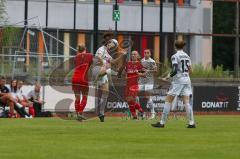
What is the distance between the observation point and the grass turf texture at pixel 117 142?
13.8m

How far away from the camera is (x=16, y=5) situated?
177ft

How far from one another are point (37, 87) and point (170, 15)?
89.0ft

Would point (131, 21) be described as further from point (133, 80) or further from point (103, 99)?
point (103, 99)

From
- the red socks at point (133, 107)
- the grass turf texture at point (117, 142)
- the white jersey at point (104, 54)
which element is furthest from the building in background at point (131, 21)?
the grass turf texture at point (117, 142)

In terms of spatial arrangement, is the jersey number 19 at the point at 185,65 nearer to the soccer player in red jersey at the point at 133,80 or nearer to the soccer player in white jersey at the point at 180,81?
the soccer player in white jersey at the point at 180,81

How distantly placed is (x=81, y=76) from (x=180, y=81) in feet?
12.7

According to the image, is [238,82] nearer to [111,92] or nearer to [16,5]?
[111,92]

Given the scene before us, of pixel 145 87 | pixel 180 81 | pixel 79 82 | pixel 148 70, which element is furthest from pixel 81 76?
pixel 180 81

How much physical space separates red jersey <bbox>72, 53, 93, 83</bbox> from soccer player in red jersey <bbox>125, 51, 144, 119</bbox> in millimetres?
2227

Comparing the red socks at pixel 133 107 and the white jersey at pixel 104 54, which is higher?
the white jersey at pixel 104 54

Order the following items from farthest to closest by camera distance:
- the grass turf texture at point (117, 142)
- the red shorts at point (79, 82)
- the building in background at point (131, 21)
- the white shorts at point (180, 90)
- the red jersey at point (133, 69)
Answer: the building in background at point (131, 21)
the red jersey at point (133, 69)
the red shorts at point (79, 82)
the white shorts at point (180, 90)
the grass turf texture at point (117, 142)

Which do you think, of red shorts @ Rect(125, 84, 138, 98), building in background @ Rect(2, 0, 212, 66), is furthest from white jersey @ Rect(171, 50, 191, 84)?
building in background @ Rect(2, 0, 212, 66)

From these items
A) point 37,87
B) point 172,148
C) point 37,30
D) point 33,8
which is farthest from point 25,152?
point 33,8

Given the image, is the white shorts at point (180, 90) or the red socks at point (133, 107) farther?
the red socks at point (133, 107)
